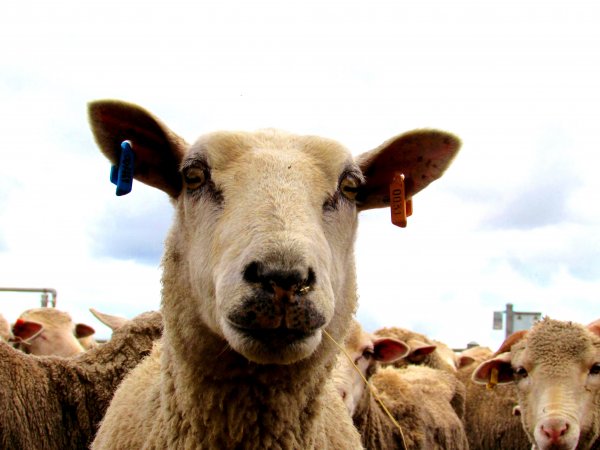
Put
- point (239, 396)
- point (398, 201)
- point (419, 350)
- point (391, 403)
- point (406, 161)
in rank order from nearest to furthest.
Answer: point (239, 396) < point (398, 201) < point (406, 161) < point (391, 403) < point (419, 350)

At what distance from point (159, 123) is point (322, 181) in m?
0.79

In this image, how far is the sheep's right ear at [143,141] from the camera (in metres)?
3.00

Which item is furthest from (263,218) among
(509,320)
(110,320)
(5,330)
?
(509,320)

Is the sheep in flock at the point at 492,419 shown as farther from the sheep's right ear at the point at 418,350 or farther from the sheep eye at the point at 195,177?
the sheep eye at the point at 195,177

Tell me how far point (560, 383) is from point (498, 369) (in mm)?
982

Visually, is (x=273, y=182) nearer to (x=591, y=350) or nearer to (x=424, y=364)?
(x=591, y=350)

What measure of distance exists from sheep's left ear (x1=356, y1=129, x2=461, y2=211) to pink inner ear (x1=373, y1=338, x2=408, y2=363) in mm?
3625

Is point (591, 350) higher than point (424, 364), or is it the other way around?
point (591, 350)

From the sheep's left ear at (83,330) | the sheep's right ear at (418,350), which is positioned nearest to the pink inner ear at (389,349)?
the sheep's right ear at (418,350)

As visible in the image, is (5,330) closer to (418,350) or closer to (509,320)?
(418,350)

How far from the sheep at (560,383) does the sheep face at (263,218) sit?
2847mm

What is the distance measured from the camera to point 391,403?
6555 millimetres

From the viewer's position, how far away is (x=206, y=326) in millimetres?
2650

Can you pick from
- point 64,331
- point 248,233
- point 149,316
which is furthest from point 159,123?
point 64,331
